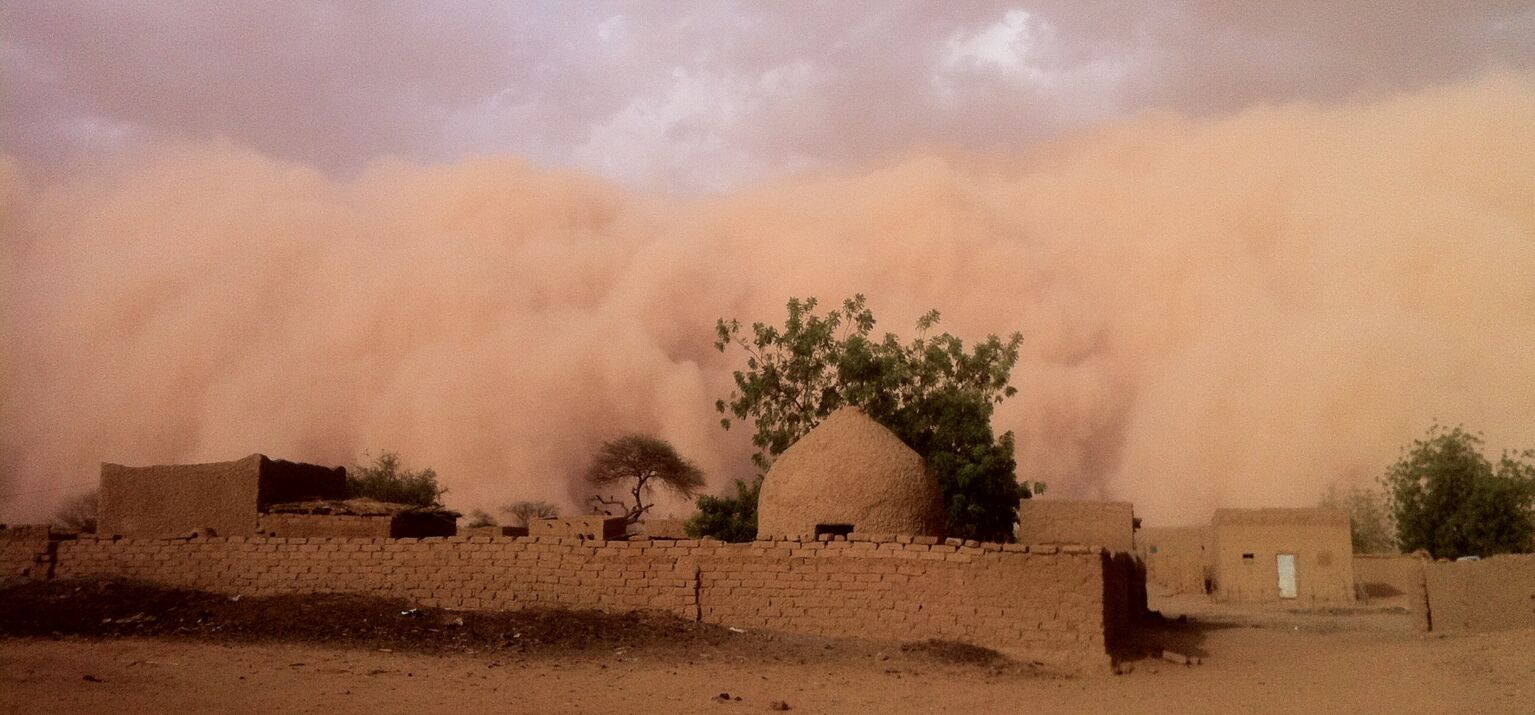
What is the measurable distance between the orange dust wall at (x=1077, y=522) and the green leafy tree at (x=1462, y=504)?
45.3 ft

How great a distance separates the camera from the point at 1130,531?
20.7 metres

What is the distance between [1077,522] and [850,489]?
330 inches

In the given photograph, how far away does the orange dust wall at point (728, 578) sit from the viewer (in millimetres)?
12156

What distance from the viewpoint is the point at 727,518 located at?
71.7 ft

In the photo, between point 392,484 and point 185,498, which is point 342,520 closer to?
point 185,498

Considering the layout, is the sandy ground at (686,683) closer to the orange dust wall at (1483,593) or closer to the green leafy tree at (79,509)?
the orange dust wall at (1483,593)

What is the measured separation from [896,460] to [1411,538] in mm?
23350

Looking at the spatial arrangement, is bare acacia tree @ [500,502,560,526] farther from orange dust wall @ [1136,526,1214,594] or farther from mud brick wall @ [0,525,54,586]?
mud brick wall @ [0,525,54,586]

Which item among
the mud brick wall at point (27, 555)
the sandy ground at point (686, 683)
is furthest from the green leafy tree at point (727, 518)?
the mud brick wall at point (27, 555)

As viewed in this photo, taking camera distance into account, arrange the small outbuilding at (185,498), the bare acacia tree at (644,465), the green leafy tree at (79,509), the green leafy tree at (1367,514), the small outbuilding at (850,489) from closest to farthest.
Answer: the small outbuilding at (850,489)
the small outbuilding at (185,498)
the green leafy tree at (79,509)
the bare acacia tree at (644,465)
the green leafy tree at (1367,514)

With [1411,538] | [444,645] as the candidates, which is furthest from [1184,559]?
[444,645]

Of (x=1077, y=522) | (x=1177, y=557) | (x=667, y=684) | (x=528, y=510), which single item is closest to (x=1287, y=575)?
(x=1177, y=557)

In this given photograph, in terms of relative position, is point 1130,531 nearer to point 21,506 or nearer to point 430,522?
point 430,522

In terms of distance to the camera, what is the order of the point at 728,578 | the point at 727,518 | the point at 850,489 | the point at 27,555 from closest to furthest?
the point at 728,578 < the point at 850,489 < the point at 27,555 < the point at 727,518
